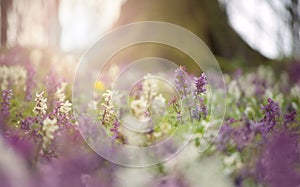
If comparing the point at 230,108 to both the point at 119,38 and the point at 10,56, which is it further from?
the point at 119,38

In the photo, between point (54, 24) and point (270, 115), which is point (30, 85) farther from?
point (54, 24)

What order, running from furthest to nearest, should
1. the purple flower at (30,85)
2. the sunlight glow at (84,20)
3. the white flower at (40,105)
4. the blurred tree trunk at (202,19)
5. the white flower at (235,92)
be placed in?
the blurred tree trunk at (202,19), the sunlight glow at (84,20), the white flower at (235,92), the purple flower at (30,85), the white flower at (40,105)

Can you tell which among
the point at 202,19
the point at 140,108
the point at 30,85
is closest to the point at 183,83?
the point at 140,108

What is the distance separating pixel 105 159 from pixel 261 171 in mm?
653

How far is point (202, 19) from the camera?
39.5ft

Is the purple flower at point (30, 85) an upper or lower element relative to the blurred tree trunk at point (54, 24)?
lower

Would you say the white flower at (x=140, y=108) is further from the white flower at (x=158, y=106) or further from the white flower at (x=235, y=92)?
the white flower at (x=235, y=92)

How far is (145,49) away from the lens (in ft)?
34.3

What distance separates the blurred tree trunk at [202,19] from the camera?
11461mm

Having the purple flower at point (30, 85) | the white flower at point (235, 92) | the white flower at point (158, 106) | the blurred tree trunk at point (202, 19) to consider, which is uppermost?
the blurred tree trunk at point (202, 19)

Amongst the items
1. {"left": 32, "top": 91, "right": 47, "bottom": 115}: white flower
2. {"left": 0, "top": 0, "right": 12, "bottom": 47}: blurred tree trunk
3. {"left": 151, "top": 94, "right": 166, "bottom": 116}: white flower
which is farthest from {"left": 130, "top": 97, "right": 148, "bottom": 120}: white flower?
{"left": 0, "top": 0, "right": 12, "bottom": 47}: blurred tree trunk

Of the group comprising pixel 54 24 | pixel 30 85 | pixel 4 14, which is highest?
pixel 54 24

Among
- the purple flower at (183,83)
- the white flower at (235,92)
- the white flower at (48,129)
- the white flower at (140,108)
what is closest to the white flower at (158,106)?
the white flower at (140,108)

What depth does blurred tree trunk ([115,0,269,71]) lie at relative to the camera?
11461 millimetres
